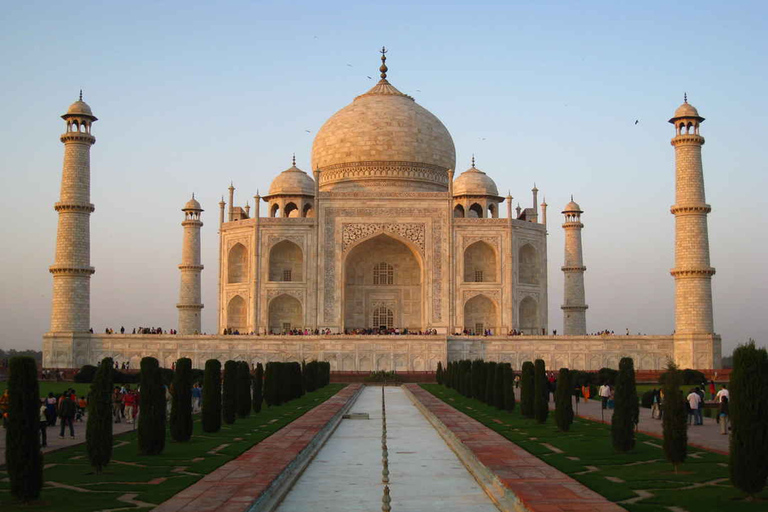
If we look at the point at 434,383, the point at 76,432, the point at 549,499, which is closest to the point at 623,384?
the point at 549,499

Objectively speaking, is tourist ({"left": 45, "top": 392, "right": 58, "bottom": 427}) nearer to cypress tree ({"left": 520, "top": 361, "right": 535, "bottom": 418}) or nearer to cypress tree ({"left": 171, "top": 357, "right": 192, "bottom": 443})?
cypress tree ({"left": 171, "top": 357, "right": 192, "bottom": 443})

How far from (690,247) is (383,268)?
11.5m

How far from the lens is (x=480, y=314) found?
31.9 meters

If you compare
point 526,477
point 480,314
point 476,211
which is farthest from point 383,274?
point 526,477

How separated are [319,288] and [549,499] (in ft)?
79.9

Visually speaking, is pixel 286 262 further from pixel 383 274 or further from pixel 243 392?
pixel 243 392

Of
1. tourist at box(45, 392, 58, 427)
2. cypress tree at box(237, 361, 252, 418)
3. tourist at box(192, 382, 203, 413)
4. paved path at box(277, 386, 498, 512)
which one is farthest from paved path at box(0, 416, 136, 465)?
paved path at box(277, 386, 498, 512)

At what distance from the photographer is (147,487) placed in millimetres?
7691

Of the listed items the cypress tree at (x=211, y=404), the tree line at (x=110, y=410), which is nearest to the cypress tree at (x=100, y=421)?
the tree line at (x=110, y=410)

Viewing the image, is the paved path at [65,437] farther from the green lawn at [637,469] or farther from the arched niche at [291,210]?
the arched niche at [291,210]

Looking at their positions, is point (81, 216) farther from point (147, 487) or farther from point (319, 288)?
point (147, 487)

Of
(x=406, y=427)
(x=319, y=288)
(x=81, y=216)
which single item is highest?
(x=81, y=216)

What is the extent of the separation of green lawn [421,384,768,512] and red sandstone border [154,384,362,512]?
268 cm

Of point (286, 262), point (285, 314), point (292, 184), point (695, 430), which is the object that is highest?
point (292, 184)
